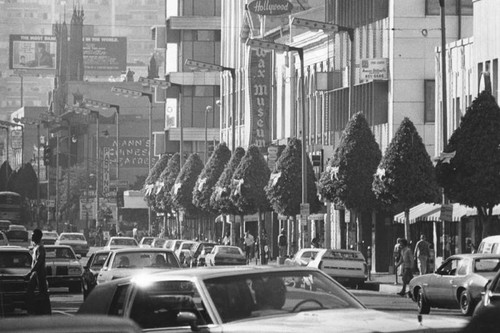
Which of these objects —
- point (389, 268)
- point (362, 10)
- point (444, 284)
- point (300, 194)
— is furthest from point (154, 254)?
point (362, 10)

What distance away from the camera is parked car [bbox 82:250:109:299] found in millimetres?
33281

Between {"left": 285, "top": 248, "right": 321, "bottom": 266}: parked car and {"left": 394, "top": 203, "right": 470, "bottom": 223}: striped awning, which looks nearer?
{"left": 285, "top": 248, "right": 321, "bottom": 266}: parked car

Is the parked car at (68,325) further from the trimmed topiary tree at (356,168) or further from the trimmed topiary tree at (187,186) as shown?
the trimmed topiary tree at (187,186)

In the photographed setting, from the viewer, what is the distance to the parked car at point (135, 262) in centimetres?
2884

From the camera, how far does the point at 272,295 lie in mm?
11773

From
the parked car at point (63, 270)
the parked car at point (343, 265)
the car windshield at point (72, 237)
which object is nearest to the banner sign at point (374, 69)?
the car windshield at point (72, 237)

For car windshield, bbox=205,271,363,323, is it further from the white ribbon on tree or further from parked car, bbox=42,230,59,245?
parked car, bbox=42,230,59,245

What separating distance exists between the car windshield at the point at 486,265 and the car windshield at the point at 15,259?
1004cm

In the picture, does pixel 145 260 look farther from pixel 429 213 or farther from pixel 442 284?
pixel 429 213

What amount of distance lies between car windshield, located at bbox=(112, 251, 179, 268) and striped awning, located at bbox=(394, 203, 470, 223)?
28.1 metres

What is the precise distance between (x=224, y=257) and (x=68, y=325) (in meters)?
49.4

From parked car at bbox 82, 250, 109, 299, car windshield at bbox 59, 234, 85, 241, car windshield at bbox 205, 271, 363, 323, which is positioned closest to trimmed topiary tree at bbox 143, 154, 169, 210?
car windshield at bbox 59, 234, 85, 241

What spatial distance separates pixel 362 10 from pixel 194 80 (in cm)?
6747

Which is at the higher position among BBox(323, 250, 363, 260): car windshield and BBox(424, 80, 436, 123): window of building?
Answer: BBox(424, 80, 436, 123): window of building
